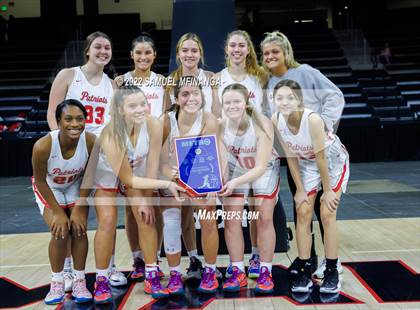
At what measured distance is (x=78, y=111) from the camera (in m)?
2.69

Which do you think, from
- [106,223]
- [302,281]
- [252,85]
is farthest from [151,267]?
[252,85]

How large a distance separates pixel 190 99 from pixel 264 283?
1088mm

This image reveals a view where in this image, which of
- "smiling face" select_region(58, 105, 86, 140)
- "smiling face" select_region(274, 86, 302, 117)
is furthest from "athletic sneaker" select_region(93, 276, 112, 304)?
"smiling face" select_region(274, 86, 302, 117)

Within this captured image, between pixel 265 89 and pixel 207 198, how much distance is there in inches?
31.6

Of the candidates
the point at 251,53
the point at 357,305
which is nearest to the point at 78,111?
the point at 251,53

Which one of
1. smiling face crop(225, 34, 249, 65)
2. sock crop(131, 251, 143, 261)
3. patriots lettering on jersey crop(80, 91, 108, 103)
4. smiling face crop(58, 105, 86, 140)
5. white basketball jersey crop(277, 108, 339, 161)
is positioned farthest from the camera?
sock crop(131, 251, 143, 261)

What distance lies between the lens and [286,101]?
2732mm

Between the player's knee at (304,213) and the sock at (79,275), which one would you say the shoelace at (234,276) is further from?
the sock at (79,275)

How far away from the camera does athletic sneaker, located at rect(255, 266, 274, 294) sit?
9.25ft

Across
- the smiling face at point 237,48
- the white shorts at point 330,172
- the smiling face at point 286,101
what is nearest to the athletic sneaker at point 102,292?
the white shorts at point 330,172

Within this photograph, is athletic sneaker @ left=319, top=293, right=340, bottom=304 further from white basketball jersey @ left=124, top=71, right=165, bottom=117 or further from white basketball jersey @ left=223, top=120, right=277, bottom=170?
white basketball jersey @ left=124, top=71, right=165, bottom=117

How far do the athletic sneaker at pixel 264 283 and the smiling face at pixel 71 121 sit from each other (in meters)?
1.26

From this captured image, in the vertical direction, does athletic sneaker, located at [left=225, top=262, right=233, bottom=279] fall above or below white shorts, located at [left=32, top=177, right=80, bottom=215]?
below

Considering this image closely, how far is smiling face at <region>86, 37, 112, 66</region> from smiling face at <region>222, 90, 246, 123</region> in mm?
806
